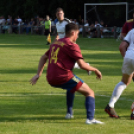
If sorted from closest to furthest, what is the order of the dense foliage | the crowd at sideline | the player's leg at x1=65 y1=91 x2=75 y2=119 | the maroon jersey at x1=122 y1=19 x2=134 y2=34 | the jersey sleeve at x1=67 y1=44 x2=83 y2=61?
the jersey sleeve at x1=67 y1=44 x2=83 y2=61 → the player's leg at x1=65 y1=91 x2=75 y2=119 → the maroon jersey at x1=122 y1=19 x2=134 y2=34 → the crowd at sideline → the dense foliage

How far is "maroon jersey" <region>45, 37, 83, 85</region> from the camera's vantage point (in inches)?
280

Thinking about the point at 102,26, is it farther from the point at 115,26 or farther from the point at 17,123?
the point at 17,123

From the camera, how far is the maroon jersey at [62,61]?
7.10 metres

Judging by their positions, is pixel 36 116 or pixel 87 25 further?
pixel 87 25

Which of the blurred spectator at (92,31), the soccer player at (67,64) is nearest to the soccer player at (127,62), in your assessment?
the soccer player at (67,64)

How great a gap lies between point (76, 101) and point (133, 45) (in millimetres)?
2528

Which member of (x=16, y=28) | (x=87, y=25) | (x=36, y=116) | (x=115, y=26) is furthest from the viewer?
(x=16, y=28)

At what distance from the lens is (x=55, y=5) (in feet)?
166

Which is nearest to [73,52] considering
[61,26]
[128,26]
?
[128,26]

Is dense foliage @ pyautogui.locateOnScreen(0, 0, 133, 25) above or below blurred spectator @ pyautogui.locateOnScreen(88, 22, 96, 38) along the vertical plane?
above

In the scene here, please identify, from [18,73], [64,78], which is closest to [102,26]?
[18,73]

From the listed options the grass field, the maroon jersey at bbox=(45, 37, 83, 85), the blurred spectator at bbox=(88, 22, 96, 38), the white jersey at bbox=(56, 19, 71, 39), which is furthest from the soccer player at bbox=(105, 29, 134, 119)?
the blurred spectator at bbox=(88, 22, 96, 38)

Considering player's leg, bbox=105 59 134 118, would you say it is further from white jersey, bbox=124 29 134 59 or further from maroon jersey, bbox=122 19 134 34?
maroon jersey, bbox=122 19 134 34

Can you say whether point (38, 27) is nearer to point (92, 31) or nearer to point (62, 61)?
point (92, 31)
